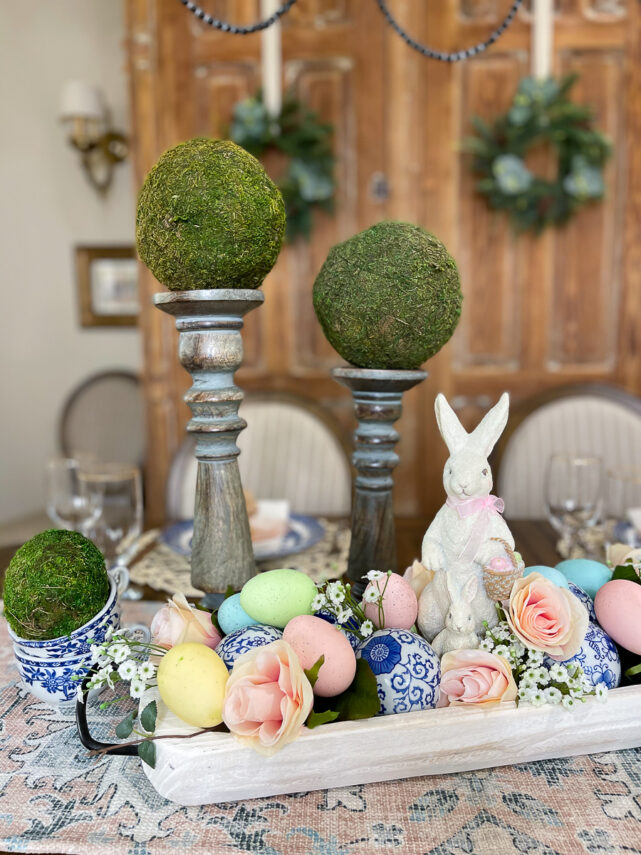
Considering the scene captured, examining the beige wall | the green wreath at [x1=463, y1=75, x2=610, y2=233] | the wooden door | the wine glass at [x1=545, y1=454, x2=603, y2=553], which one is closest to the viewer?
the wine glass at [x1=545, y1=454, x2=603, y2=553]

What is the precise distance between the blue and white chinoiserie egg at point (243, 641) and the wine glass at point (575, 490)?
1.96ft

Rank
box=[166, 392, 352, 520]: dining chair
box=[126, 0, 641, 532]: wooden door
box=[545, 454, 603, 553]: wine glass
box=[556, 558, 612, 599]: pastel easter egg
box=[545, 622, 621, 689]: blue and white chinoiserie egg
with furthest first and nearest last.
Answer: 1. box=[126, 0, 641, 532]: wooden door
2. box=[166, 392, 352, 520]: dining chair
3. box=[545, 454, 603, 553]: wine glass
4. box=[556, 558, 612, 599]: pastel easter egg
5. box=[545, 622, 621, 689]: blue and white chinoiserie egg

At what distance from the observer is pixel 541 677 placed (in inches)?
22.1

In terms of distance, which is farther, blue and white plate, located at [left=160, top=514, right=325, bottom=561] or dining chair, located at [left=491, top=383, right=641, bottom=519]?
dining chair, located at [left=491, top=383, right=641, bottom=519]

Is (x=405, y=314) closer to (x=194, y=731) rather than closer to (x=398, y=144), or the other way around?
(x=194, y=731)

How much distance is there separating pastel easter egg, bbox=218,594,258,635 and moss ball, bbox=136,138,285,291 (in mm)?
319

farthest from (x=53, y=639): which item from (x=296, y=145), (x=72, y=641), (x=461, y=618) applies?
(x=296, y=145)

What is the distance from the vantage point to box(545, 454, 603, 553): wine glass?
1015mm

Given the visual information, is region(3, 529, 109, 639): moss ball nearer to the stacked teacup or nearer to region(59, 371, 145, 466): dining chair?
the stacked teacup

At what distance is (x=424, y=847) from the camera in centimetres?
47

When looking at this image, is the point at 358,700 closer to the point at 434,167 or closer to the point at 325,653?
the point at 325,653

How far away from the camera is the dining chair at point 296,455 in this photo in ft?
5.34

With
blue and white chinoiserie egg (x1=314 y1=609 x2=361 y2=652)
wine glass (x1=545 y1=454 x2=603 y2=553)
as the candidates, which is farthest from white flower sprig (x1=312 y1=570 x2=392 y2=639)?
wine glass (x1=545 y1=454 x2=603 y2=553)

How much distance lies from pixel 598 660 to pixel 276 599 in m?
0.28
